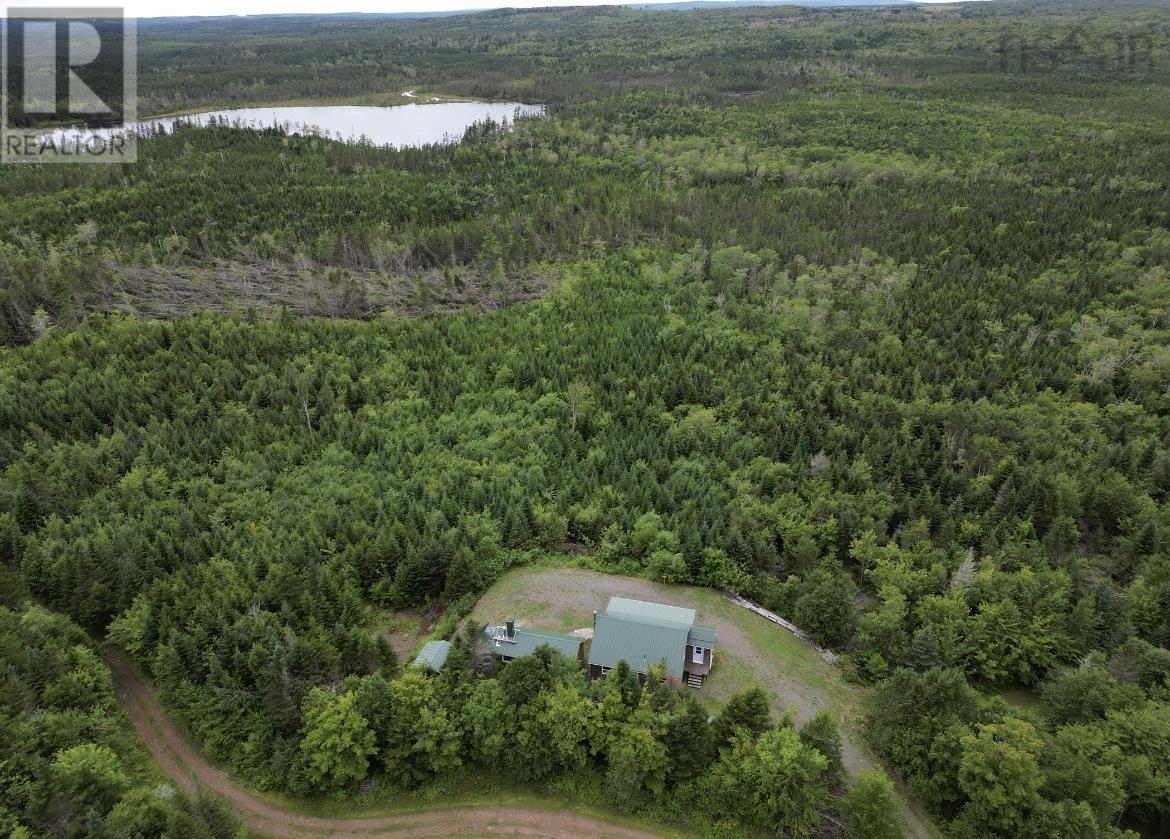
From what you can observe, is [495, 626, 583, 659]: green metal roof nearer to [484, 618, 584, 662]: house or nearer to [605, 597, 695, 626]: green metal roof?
[484, 618, 584, 662]: house

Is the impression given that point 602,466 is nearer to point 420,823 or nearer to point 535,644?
point 535,644

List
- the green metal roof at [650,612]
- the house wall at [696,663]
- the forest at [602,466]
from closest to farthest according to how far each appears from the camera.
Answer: the forest at [602,466]
the house wall at [696,663]
the green metal roof at [650,612]

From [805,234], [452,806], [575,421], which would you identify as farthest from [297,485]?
[805,234]

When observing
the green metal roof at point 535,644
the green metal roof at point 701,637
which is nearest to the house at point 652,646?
the green metal roof at point 701,637

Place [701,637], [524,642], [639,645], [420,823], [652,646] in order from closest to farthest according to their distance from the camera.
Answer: [420,823] < [652,646] < [639,645] < [701,637] < [524,642]

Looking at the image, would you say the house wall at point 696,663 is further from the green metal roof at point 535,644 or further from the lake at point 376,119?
the lake at point 376,119

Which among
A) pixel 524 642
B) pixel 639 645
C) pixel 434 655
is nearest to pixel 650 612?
pixel 639 645
